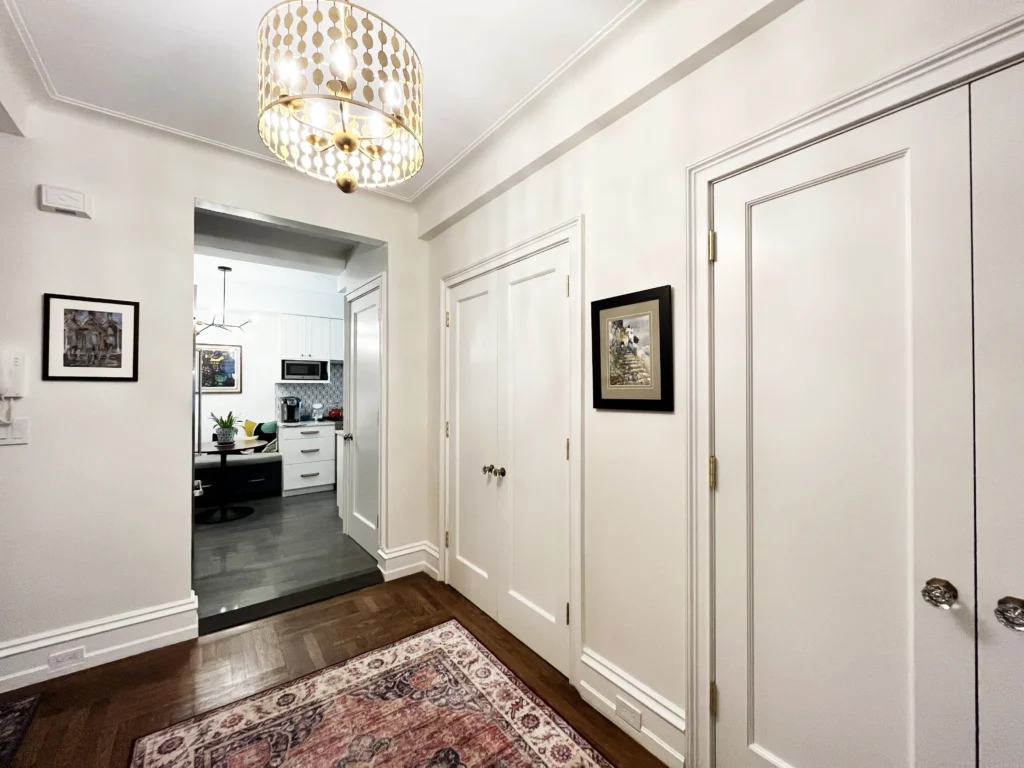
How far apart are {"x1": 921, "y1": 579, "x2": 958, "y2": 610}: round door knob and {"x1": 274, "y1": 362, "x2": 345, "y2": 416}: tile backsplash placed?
680cm

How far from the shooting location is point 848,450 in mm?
1193

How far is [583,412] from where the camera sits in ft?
6.51

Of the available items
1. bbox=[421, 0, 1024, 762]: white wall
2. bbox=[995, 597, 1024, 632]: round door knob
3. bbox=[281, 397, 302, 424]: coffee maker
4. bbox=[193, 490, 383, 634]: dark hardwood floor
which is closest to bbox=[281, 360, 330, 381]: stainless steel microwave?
bbox=[281, 397, 302, 424]: coffee maker

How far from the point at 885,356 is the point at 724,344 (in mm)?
426

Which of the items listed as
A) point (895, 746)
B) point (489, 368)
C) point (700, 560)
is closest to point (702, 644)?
point (700, 560)

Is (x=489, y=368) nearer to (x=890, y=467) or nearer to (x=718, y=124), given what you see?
(x=718, y=124)

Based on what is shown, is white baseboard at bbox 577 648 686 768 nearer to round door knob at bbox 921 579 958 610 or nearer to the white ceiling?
round door knob at bbox 921 579 958 610

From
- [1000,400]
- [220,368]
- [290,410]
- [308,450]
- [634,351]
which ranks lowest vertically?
[308,450]

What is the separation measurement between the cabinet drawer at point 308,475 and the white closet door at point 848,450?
563 centimetres

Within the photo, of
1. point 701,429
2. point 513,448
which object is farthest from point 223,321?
point 701,429

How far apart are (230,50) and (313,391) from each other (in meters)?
5.90

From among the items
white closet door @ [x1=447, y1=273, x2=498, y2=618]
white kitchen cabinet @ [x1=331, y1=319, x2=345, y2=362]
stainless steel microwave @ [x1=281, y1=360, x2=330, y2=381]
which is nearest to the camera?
white closet door @ [x1=447, y1=273, x2=498, y2=618]

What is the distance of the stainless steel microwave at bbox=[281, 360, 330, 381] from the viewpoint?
658 centimetres

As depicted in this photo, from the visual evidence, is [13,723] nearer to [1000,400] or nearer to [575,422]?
[575,422]
